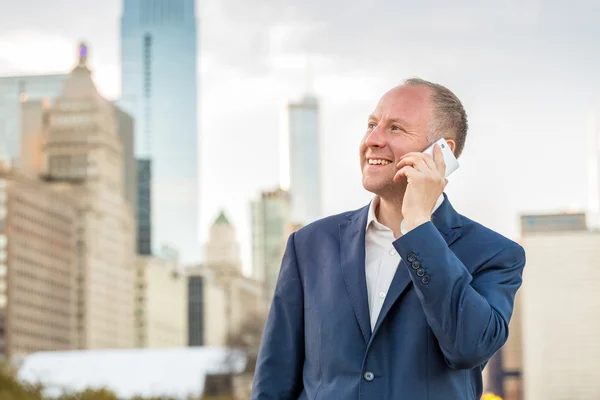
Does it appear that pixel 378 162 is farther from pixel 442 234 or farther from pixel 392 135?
pixel 442 234

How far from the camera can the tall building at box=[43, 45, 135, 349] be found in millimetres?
147625

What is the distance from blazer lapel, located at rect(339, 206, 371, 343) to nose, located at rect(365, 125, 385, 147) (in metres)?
0.24

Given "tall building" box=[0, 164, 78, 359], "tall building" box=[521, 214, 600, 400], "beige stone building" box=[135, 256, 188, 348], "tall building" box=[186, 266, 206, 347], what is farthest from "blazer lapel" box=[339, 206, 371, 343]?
"tall building" box=[186, 266, 206, 347]

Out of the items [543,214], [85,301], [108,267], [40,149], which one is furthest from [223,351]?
[543,214]

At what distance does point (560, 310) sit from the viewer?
611 ft

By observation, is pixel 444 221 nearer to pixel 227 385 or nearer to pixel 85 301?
pixel 227 385

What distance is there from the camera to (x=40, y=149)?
162 metres

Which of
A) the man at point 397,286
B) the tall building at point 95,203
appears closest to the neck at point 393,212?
the man at point 397,286

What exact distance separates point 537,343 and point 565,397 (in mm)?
9906

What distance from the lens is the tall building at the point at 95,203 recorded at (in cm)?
14762

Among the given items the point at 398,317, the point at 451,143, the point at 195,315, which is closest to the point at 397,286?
the point at 398,317

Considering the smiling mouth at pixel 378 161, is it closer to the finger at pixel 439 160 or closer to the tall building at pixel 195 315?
the finger at pixel 439 160

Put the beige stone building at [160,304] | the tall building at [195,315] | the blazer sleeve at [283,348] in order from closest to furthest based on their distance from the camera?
the blazer sleeve at [283,348], the beige stone building at [160,304], the tall building at [195,315]

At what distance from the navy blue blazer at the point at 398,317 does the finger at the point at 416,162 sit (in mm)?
167
